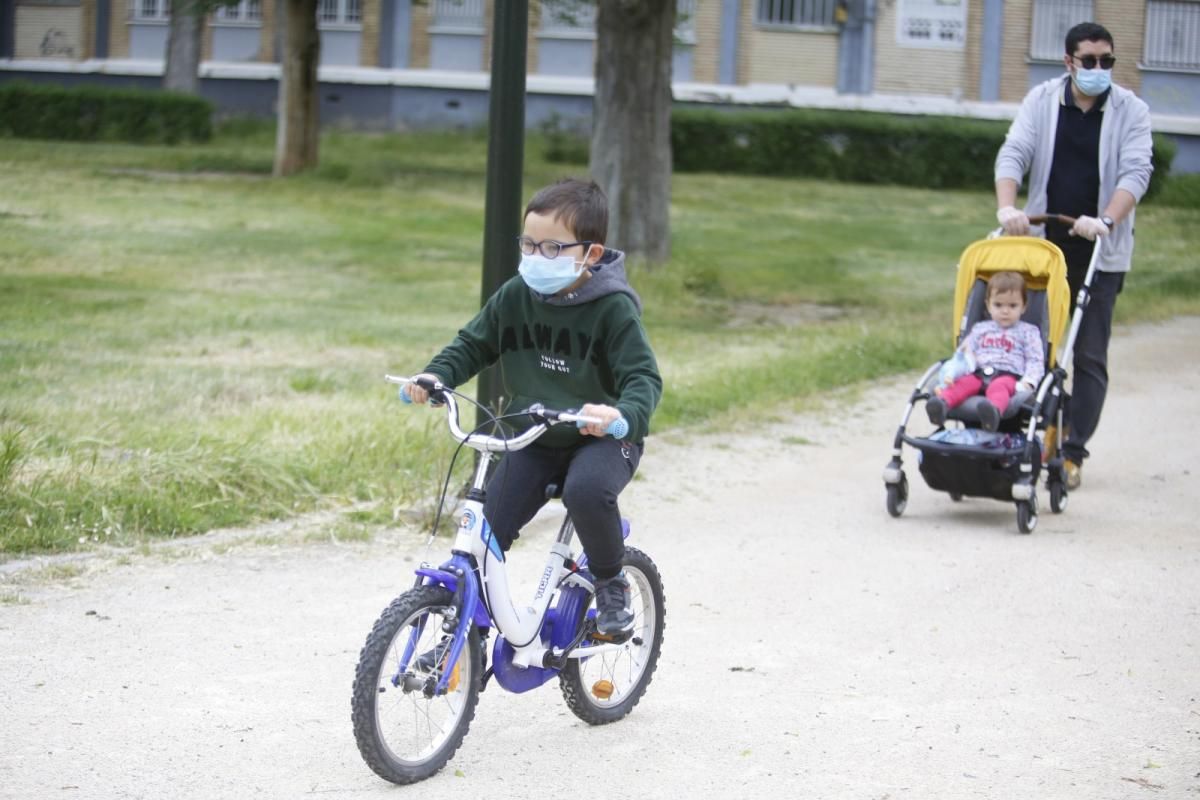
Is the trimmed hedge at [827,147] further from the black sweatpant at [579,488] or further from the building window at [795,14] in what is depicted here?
the black sweatpant at [579,488]

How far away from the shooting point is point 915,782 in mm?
4734

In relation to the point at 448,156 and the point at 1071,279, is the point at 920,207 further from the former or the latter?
the point at 1071,279

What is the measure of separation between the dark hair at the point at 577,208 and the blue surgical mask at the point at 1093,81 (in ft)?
14.3

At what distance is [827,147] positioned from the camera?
32.2 meters

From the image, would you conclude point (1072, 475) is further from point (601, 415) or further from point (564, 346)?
point (601, 415)

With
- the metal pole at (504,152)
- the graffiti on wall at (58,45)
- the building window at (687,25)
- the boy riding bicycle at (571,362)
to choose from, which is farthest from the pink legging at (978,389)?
the graffiti on wall at (58,45)

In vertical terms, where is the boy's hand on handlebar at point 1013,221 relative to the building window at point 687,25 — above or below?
below

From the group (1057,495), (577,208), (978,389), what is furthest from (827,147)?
(577,208)

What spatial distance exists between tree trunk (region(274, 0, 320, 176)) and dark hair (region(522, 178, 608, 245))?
74.2ft

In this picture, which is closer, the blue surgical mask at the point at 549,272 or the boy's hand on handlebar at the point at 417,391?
the boy's hand on handlebar at the point at 417,391

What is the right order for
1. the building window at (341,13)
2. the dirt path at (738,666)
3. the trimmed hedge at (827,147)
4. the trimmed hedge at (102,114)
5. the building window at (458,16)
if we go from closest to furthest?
the dirt path at (738,666) → the trimmed hedge at (827,147) → the trimmed hedge at (102,114) → the building window at (458,16) → the building window at (341,13)

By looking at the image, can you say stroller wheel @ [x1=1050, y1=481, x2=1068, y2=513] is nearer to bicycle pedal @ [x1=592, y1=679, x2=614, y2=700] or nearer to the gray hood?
bicycle pedal @ [x1=592, y1=679, x2=614, y2=700]

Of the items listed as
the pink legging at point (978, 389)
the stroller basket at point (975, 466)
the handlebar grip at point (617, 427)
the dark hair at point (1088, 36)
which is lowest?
the stroller basket at point (975, 466)

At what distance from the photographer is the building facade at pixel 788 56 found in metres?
35.5
